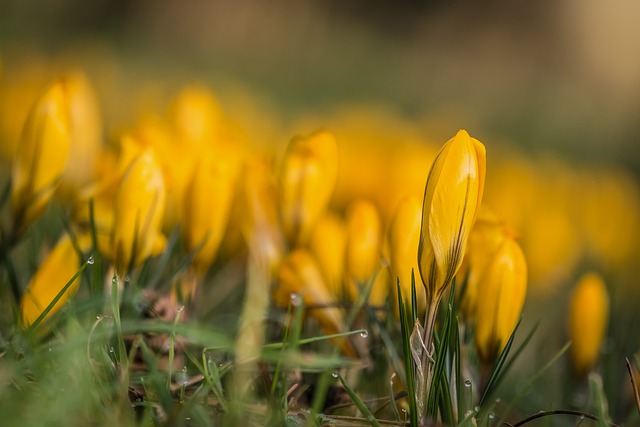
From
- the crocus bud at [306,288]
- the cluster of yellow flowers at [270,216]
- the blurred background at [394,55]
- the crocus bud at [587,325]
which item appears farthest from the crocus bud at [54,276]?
the blurred background at [394,55]

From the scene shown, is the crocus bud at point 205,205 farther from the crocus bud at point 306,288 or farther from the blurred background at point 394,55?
the blurred background at point 394,55

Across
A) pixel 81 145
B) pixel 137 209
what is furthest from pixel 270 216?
pixel 81 145

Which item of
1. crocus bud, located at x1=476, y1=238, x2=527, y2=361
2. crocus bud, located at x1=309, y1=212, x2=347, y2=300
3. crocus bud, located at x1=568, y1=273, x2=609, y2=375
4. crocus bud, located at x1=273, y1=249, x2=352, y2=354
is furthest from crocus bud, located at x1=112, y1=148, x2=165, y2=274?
crocus bud, located at x1=568, y1=273, x2=609, y2=375

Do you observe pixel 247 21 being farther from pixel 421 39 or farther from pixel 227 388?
pixel 227 388

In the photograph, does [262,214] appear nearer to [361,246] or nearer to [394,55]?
[361,246]

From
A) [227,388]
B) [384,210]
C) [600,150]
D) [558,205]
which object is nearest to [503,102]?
[600,150]

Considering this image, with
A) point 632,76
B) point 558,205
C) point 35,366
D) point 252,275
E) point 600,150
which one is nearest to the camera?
point 35,366
